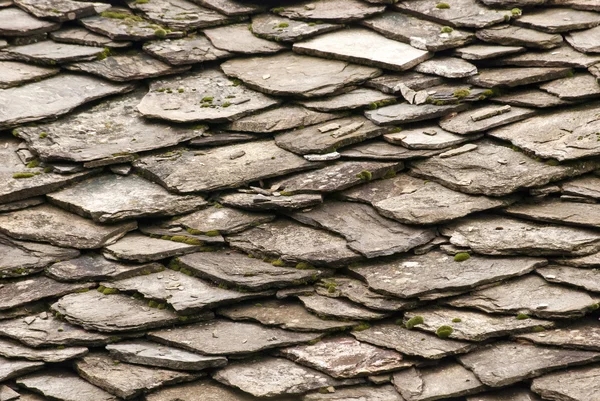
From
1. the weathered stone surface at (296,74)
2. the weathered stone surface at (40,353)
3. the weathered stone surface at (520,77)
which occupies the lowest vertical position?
the weathered stone surface at (40,353)

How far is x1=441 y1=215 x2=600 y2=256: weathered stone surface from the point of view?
25.1ft

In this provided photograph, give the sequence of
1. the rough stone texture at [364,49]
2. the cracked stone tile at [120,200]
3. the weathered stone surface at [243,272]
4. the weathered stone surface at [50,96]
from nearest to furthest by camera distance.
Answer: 1. the weathered stone surface at [243,272]
2. the cracked stone tile at [120,200]
3. the weathered stone surface at [50,96]
4. the rough stone texture at [364,49]

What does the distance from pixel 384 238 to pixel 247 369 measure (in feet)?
4.96

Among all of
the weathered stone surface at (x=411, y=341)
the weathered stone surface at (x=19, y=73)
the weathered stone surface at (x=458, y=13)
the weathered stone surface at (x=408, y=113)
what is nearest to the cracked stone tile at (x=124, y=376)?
the weathered stone surface at (x=411, y=341)

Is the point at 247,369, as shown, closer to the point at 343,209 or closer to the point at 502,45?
the point at 343,209

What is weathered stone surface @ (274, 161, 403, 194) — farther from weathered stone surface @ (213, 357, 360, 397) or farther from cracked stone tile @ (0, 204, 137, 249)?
weathered stone surface @ (213, 357, 360, 397)

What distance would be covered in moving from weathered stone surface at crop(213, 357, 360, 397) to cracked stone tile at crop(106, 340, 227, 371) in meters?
0.13

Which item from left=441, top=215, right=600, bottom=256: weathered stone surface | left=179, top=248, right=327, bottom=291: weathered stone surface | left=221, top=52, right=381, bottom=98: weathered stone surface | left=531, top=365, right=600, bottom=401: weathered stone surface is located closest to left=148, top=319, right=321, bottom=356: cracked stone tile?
left=179, top=248, right=327, bottom=291: weathered stone surface

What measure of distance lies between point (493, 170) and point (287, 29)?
8.59ft

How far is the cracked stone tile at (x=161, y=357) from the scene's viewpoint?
7.22 meters

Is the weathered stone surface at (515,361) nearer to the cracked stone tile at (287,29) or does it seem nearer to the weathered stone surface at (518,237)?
the weathered stone surface at (518,237)

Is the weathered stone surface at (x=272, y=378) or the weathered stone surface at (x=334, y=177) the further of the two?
the weathered stone surface at (x=334, y=177)

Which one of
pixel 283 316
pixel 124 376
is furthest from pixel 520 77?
pixel 124 376

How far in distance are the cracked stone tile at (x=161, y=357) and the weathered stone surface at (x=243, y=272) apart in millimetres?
650
